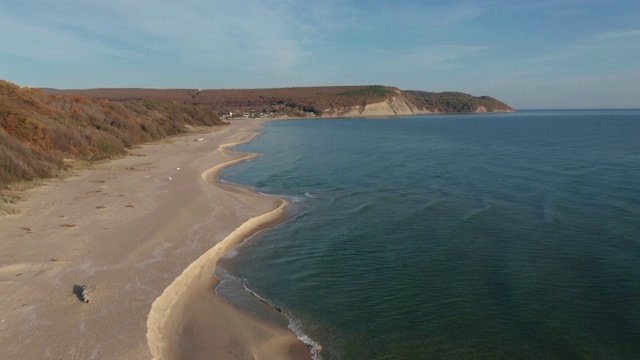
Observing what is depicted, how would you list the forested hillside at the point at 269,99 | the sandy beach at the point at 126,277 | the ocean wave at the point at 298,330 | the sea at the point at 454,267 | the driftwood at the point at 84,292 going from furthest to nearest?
the forested hillside at the point at 269,99, the driftwood at the point at 84,292, the sea at the point at 454,267, the ocean wave at the point at 298,330, the sandy beach at the point at 126,277

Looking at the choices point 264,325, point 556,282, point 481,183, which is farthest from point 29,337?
point 481,183

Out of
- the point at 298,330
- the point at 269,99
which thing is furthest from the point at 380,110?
the point at 298,330

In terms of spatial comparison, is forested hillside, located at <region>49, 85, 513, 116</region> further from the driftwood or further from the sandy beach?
the driftwood

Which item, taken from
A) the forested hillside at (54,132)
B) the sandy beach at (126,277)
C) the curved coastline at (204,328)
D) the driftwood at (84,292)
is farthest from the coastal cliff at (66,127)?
the curved coastline at (204,328)

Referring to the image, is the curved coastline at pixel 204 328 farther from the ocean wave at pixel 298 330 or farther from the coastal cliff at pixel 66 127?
the coastal cliff at pixel 66 127

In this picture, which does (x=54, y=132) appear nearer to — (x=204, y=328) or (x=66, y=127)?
(x=66, y=127)

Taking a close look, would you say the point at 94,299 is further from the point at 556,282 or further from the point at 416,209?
the point at 416,209

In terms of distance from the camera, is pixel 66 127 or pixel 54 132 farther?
pixel 66 127
